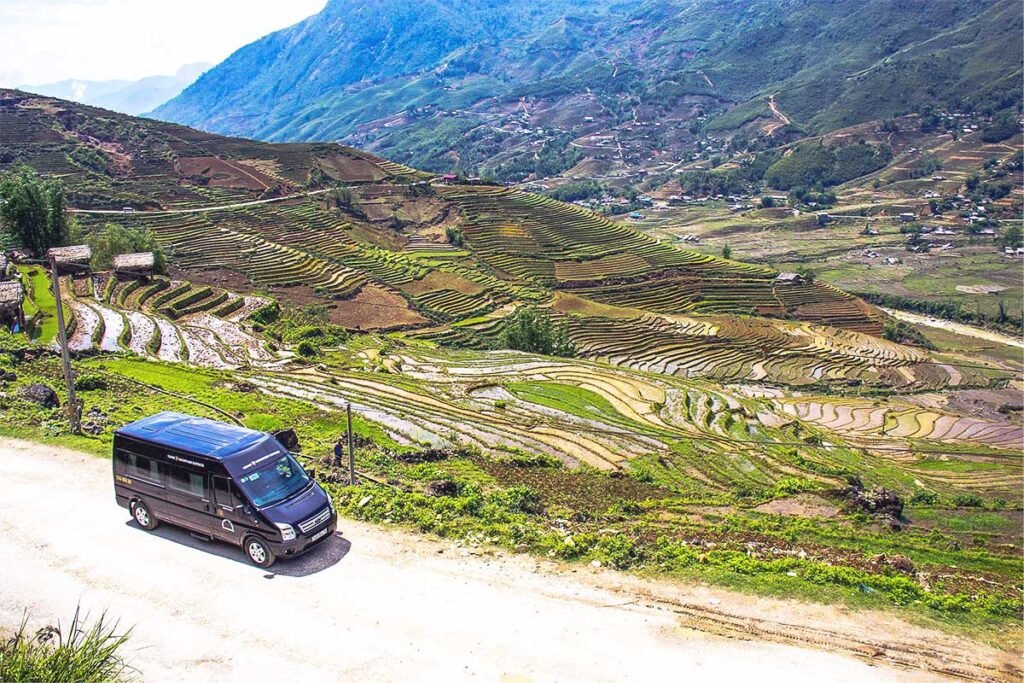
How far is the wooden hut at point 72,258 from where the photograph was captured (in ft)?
165

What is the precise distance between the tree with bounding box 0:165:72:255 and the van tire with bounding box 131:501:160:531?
51112 mm

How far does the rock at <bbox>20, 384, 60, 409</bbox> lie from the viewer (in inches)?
834

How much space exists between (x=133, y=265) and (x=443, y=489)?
4726 cm

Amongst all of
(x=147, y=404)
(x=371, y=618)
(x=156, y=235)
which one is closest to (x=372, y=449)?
(x=147, y=404)

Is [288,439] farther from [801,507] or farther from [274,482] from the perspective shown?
[801,507]

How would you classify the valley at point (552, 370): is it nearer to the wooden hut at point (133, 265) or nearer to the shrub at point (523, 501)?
the shrub at point (523, 501)

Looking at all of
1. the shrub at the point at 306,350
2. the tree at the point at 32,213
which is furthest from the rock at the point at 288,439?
the tree at the point at 32,213

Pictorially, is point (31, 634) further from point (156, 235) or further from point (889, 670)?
point (156, 235)

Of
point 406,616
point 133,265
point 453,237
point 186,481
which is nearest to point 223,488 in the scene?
point 186,481

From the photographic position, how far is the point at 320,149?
113500 mm

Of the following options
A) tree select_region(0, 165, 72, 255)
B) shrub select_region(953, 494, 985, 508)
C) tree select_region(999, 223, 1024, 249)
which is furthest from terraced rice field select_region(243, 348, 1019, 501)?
tree select_region(999, 223, 1024, 249)

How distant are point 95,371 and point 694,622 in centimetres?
2544

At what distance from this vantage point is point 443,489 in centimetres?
1725

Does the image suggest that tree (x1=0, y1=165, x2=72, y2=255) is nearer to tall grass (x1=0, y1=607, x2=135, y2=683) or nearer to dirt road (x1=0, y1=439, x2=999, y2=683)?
dirt road (x1=0, y1=439, x2=999, y2=683)
